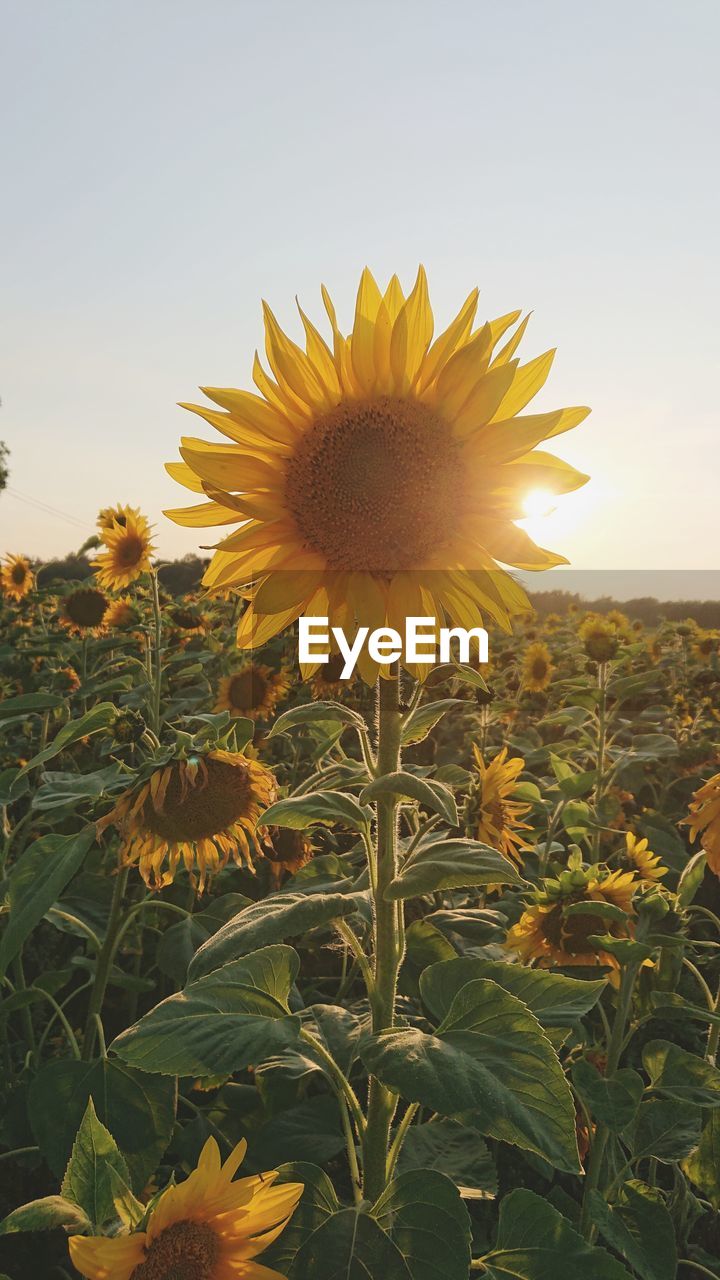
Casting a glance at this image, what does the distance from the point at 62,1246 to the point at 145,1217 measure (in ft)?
4.12

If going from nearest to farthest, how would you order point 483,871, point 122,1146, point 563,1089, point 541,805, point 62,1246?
point 563,1089 → point 483,871 → point 122,1146 → point 62,1246 → point 541,805

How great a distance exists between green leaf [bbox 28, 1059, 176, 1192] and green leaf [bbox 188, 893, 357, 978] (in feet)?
1.93

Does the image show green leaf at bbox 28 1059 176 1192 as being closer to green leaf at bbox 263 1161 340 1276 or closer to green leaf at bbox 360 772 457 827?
green leaf at bbox 263 1161 340 1276

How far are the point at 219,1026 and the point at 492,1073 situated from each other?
42 centimetres

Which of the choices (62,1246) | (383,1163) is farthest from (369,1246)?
(62,1246)

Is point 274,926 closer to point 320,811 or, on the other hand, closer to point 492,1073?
point 320,811

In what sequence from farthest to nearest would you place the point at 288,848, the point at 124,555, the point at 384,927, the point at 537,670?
the point at 537,670, the point at 124,555, the point at 288,848, the point at 384,927

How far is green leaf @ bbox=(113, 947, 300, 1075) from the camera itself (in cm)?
128

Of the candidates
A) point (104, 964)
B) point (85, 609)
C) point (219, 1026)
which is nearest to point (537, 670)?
point (85, 609)

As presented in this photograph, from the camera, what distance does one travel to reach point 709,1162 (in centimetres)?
190

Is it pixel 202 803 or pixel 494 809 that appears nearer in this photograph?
pixel 202 803

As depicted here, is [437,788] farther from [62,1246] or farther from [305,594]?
[62,1246]

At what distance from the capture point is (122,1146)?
1.75m

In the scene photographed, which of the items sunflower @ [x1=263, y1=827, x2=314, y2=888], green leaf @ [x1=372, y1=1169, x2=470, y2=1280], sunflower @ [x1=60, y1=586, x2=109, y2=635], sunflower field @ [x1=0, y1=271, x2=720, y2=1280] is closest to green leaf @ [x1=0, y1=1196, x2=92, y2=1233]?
sunflower field @ [x1=0, y1=271, x2=720, y2=1280]
